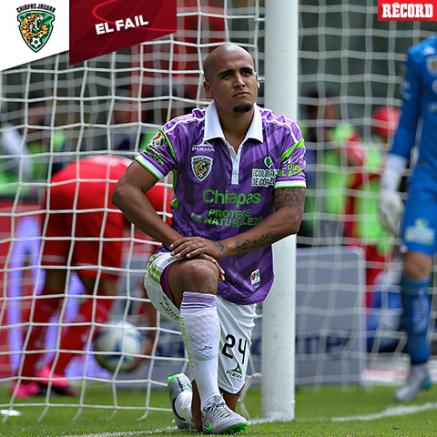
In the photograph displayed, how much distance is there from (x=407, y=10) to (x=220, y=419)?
63.4 inches

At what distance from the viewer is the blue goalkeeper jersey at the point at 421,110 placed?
19.7ft

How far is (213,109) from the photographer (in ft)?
13.1

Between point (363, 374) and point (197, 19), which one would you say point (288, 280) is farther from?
point (363, 374)

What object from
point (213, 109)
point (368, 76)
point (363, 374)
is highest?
point (368, 76)

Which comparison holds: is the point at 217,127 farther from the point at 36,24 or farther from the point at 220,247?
the point at 36,24

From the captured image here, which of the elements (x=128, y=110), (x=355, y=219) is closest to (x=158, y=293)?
(x=128, y=110)

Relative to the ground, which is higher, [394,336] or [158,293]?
[158,293]

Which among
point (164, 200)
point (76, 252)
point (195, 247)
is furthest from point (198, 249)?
point (76, 252)

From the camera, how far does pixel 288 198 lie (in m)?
3.88

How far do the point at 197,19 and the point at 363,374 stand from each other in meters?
2.41

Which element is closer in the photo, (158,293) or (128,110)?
(158,293)

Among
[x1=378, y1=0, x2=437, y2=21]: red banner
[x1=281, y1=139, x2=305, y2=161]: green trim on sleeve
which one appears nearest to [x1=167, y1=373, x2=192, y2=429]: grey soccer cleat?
[x1=281, y1=139, x2=305, y2=161]: green trim on sleeve

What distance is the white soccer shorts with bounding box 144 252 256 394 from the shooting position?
3.94m

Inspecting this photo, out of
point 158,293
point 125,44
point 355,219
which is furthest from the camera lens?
point 355,219
